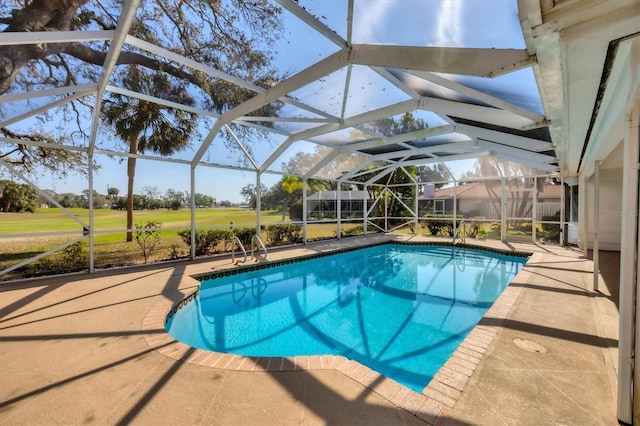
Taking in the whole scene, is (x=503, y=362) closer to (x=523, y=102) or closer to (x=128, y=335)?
(x=523, y=102)

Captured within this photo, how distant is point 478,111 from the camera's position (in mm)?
4668

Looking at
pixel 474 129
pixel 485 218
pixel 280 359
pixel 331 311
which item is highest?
pixel 474 129

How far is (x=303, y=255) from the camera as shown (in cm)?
920

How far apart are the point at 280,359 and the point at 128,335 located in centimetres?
205

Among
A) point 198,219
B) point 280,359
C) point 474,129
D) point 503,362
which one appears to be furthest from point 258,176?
point 503,362

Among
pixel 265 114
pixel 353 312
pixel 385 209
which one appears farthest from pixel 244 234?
pixel 385 209

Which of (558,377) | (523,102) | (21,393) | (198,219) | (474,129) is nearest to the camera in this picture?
(21,393)

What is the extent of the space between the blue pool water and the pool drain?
3.17 feet

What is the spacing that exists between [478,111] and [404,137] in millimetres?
3300

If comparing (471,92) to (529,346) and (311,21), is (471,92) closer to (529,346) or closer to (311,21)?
(311,21)

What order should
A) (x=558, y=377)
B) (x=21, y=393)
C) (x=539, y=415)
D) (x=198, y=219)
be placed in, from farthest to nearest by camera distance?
(x=198, y=219)
(x=558, y=377)
(x=21, y=393)
(x=539, y=415)

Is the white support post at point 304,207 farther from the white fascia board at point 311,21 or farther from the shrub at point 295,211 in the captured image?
the white fascia board at point 311,21

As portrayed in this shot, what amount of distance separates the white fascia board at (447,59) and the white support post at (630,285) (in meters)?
1.02

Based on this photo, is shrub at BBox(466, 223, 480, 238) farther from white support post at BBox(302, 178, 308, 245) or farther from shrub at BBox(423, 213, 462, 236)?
white support post at BBox(302, 178, 308, 245)
